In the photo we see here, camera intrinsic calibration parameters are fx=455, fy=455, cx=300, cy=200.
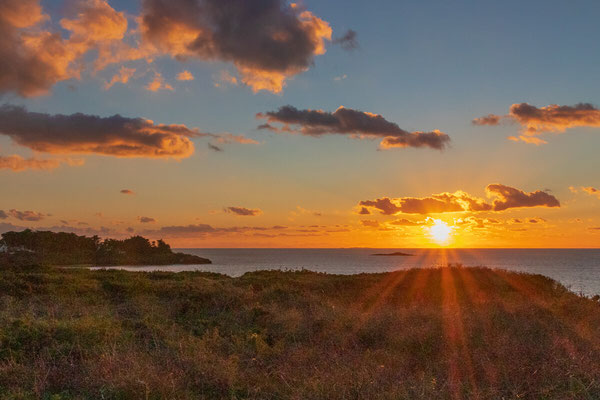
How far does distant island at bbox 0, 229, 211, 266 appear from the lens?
97750mm

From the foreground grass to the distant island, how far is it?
83.0 metres

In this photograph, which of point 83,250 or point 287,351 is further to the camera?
point 83,250

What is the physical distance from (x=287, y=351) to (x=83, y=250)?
108228 mm

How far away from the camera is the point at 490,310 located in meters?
19.9

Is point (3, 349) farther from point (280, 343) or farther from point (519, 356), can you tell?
point (519, 356)

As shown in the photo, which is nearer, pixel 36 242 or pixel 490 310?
pixel 490 310

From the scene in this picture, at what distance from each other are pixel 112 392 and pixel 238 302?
13597mm

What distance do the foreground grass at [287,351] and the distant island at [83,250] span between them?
82999 millimetres

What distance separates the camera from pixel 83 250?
108625 millimetres

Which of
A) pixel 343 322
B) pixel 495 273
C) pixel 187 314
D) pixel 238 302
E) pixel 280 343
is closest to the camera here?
pixel 280 343

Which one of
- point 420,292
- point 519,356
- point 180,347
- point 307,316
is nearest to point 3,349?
point 180,347

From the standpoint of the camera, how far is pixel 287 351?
13633mm

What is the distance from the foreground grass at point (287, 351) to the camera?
32.2 feet

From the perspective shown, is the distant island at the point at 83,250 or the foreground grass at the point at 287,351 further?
the distant island at the point at 83,250
